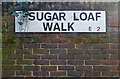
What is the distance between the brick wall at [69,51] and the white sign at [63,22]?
0.09 metres

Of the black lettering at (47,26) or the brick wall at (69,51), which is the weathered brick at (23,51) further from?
the black lettering at (47,26)

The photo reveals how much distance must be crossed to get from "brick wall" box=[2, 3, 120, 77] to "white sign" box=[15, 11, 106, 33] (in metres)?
0.09

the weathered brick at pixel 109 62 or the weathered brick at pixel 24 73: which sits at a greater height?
the weathered brick at pixel 109 62

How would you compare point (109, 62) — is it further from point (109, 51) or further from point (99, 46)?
point (99, 46)

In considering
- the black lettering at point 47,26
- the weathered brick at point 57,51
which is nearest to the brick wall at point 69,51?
the weathered brick at point 57,51

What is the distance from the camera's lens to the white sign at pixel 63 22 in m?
2.99

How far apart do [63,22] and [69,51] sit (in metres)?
0.55

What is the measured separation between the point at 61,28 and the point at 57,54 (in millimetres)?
489

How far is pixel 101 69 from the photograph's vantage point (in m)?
3.02

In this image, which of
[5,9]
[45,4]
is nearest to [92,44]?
[45,4]

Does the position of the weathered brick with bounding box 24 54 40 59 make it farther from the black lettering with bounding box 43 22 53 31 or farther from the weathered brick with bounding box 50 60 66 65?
the black lettering with bounding box 43 22 53 31

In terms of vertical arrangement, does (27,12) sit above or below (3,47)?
above

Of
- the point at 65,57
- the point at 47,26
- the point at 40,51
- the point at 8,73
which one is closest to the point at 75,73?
the point at 65,57

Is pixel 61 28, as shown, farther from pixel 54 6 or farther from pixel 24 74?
pixel 24 74
